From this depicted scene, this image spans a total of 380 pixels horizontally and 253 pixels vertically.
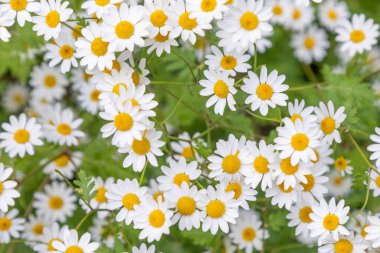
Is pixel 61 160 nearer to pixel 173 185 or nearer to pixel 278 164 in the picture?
pixel 173 185

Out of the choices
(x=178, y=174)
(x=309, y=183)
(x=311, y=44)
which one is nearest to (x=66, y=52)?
(x=178, y=174)

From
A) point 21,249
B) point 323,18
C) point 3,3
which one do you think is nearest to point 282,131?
point 3,3

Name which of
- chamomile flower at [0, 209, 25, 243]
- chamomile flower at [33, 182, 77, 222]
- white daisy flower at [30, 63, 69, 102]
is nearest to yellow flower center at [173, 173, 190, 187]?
chamomile flower at [0, 209, 25, 243]

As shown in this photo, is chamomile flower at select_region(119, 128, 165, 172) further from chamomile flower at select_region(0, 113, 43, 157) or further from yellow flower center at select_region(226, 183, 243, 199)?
chamomile flower at select_region(0, 113, 43, 157)

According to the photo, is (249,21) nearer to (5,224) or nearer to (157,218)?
(157,218)

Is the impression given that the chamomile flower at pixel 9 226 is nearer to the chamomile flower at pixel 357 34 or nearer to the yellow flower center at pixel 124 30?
the yellow flower center at pixel 124 30

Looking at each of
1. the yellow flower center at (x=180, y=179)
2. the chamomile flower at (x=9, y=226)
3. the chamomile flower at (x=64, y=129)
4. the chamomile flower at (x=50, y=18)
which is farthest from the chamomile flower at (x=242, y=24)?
the chamomile flower at (x=9, y=226)
